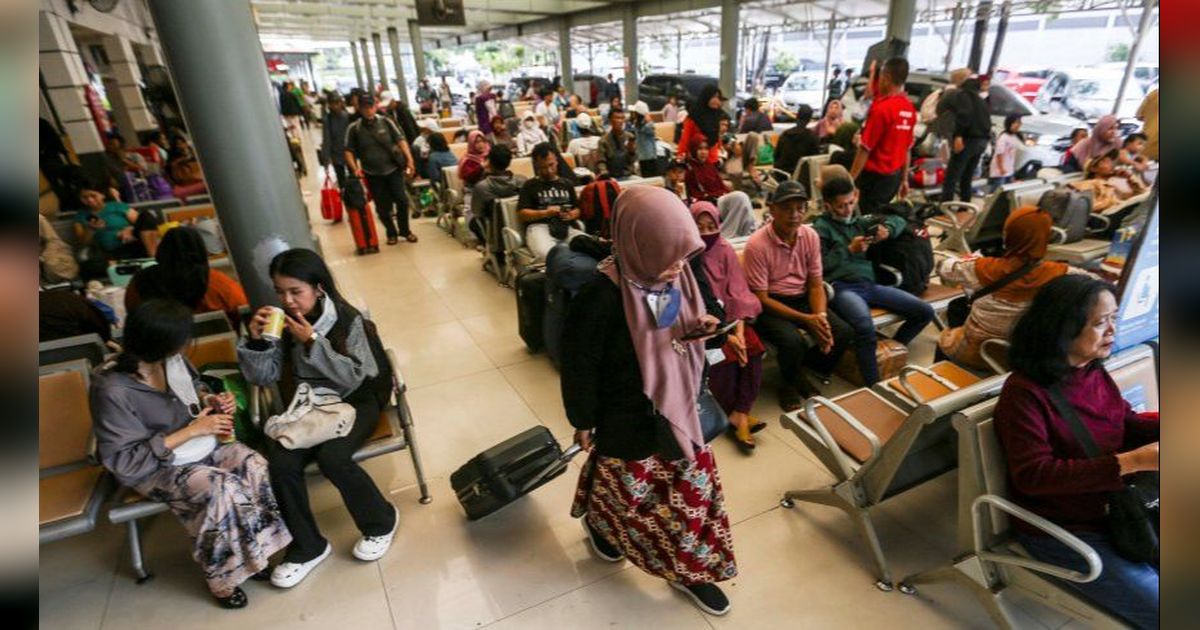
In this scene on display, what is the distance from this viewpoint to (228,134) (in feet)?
8.90

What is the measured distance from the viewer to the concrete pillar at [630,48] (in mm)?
16509

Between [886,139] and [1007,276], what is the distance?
253cm

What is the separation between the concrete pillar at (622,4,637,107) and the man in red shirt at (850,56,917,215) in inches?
499

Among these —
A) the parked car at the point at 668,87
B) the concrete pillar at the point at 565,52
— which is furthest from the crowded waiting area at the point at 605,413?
the concrete pillar at the point at 565,52

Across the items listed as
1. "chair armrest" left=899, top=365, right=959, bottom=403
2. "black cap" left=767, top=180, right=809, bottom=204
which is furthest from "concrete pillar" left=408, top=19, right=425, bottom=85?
"chair armrest" left=899, top=365, right=959, bottom=403

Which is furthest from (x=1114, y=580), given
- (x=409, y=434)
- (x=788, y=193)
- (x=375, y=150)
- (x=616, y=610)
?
(x=375, y=150)

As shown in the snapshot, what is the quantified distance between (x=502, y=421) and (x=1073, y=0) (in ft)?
45.5

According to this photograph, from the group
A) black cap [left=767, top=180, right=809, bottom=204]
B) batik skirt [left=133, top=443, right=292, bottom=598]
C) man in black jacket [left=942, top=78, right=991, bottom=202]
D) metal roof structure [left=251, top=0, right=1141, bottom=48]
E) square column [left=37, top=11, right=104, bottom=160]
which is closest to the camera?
batik skirt [left=133, top=443, right=292, bottom=598]

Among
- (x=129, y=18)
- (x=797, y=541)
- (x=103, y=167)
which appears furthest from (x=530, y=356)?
(x=129, y=18)

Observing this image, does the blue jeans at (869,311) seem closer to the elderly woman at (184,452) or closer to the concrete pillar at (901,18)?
the elderly woman at (184,452)

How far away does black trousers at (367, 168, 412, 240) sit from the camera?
6.61m

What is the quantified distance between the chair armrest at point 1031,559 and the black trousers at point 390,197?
20.3 feet

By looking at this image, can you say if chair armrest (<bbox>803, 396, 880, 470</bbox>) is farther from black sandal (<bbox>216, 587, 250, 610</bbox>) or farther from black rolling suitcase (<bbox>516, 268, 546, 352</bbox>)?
black sandal (<bbox>216, 587, 250, 610</bbox>)

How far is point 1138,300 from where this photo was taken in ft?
7.96
